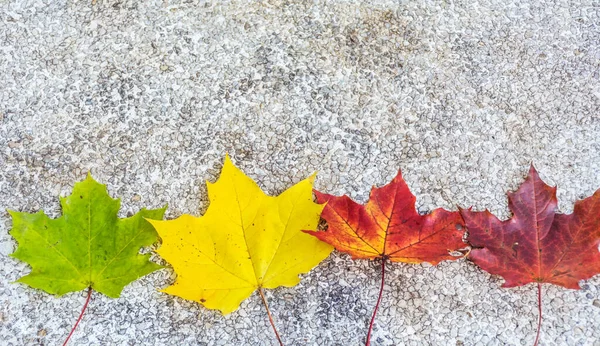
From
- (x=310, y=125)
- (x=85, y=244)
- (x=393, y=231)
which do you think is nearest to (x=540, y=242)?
(x=393, y=231)

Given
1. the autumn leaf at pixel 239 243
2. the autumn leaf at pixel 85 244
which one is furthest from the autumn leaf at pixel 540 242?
the autumn leaf at pixel 85 244

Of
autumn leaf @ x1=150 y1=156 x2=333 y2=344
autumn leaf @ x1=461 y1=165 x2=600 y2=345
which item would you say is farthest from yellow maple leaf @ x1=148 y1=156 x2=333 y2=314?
autumn leaf @ x1=461 y1=165 x2=600 y2=345

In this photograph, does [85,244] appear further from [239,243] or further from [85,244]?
[239,243]

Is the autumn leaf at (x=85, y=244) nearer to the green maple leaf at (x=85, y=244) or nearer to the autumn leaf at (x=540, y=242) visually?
the green maple leaf at (x=85, y=244)

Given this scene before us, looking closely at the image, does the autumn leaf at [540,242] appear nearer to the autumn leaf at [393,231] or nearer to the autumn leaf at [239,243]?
the autumn leaf at [393,231]

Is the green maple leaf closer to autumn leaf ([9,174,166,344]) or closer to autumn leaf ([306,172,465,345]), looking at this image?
autumn leaf ([9,174,166,344])

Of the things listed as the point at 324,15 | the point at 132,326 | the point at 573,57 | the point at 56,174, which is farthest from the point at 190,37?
the point at 573,57
